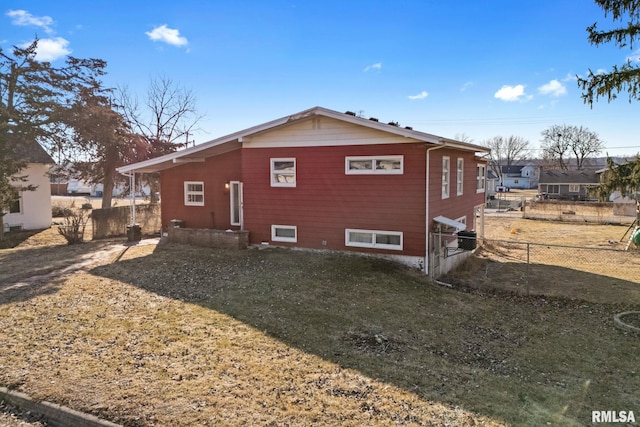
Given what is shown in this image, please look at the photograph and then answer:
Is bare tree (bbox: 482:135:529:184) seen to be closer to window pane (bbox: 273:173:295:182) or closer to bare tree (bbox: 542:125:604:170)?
bare tree (bbox: 542:125:604:170)

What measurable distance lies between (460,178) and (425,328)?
877 cm

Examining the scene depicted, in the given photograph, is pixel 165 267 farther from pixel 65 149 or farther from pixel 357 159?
pixel 65 149

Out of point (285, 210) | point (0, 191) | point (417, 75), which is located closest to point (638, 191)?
point (285, 210)

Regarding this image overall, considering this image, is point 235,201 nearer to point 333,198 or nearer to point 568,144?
point 333,198

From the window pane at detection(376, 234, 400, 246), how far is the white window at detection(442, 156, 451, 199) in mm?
2389

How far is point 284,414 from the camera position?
418cm

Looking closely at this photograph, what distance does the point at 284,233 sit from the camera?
41.3ft

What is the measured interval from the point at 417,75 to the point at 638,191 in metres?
15.2

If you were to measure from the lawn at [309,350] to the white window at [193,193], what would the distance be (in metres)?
5.19

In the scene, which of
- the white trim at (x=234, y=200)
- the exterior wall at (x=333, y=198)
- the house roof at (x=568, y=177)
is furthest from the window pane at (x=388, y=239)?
the house roof at (x=568, y=177)

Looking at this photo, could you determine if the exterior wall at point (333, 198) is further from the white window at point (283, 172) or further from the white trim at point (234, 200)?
the white trim at point (234, 200)

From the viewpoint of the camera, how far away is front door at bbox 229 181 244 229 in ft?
46.2

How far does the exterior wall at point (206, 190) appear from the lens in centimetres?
1417

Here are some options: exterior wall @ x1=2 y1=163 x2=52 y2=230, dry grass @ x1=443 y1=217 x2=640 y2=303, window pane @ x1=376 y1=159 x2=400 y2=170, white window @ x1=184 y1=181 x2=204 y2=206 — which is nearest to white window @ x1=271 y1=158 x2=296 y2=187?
window pane @ x1=376 y1=159 x2=400 y2=170
